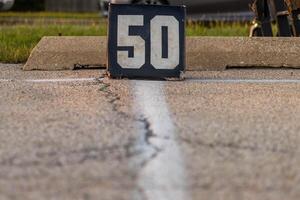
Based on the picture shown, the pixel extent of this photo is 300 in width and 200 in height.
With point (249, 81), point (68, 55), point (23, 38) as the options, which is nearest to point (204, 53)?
point (249, 81)

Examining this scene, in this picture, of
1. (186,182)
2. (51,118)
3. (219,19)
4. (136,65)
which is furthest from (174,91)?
(219,19)

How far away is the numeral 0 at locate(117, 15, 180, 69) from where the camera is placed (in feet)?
22.2

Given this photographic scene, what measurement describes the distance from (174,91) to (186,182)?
8.82ft

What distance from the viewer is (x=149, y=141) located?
416 cm

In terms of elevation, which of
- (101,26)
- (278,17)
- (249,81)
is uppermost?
(278,17)

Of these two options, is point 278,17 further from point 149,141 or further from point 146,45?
point 149,141

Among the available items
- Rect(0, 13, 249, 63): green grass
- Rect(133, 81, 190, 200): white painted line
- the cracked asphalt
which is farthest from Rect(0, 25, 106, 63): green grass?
Rect(133, 81, 190, 200): white painted line

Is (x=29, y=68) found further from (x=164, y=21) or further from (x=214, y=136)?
(x=214, y=136)

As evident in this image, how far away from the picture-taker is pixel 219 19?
1542cm

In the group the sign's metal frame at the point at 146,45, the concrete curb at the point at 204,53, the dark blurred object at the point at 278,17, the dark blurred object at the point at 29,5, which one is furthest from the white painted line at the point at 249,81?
the dark blurred object at the point at 29,5

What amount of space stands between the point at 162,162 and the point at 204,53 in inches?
169

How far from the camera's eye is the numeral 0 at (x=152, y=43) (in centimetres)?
677

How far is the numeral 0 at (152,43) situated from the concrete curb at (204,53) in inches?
40.1

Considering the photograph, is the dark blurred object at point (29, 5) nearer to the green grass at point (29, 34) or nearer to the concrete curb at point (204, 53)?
the green grass at point (29, 34)
